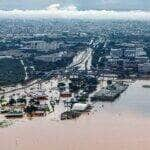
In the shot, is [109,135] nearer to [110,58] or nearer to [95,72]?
[95,72]

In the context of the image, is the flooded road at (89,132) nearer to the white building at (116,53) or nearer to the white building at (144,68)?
the white building at (144,68)

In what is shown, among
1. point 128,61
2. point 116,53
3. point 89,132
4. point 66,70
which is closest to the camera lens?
point 89,132

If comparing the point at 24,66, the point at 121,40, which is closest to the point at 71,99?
the point at 24,66

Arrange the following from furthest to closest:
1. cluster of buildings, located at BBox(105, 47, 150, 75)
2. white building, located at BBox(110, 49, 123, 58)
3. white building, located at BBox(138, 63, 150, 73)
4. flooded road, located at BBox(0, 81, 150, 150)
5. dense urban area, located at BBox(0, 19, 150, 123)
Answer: white building, located at BBox(110, 49, 123, 58), cluster of buildings, located at BBox(105, 47, 150, 75), white building, located at BBox(138, 63, 150, 73), dense urban area, located at BBox(0, 19, 150, 123), flooded road, located at BBox(0, 81, 150, 150)

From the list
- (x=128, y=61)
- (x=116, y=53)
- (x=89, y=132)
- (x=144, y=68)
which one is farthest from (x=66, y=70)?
(x=89, y=132)

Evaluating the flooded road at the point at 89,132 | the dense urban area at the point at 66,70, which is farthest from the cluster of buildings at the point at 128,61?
the flooded road at the point at 89,132

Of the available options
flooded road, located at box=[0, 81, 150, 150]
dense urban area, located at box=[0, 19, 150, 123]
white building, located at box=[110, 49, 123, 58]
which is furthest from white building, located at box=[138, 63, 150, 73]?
flooded road, located at box=[0, 81, 150, 150]

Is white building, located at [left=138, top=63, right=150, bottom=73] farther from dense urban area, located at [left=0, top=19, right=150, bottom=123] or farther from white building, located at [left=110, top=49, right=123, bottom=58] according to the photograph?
white building, located at [left=110, top=49, right=123, bottom=58]

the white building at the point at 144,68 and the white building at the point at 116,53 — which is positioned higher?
the white building at the point at 144,68

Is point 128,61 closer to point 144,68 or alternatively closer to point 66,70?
point 144,68
